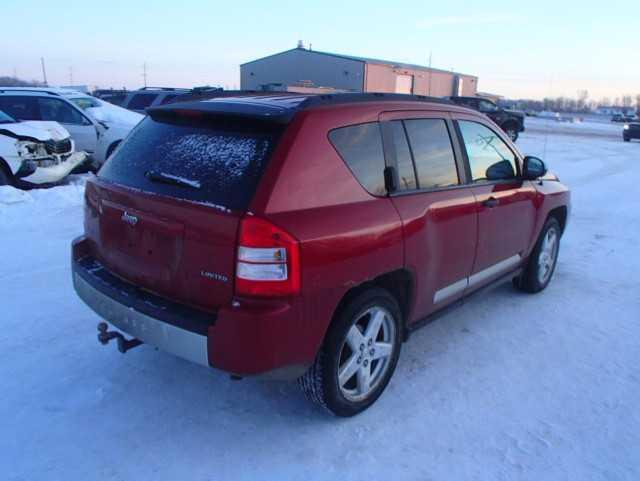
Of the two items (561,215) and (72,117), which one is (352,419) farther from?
(72,117)

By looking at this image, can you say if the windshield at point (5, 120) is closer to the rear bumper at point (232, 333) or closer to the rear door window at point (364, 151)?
the rear bumper at point (232, 333)

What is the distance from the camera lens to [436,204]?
11.5 feet

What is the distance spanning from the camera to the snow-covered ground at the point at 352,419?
2.80 metres

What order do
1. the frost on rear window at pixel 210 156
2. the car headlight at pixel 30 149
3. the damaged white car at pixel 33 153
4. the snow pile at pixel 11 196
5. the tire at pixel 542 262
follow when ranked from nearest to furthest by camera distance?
the frost on rear window at pixel 210 156
the tire at pixel 542 262
the snow pile at pixel 11 196
the damaged white car at pixel 33 153
the car headlight at pixel 30 149

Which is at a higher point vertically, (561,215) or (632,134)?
(561,215)

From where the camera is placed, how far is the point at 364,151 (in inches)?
123

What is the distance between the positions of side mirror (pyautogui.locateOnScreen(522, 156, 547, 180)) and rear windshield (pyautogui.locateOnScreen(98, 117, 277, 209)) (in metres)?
2.59

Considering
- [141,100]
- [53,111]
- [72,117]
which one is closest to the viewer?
[53,111]

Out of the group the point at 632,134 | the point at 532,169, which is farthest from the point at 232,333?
the point at 632,134

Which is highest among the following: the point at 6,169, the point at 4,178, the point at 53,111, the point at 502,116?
the point at 53,111

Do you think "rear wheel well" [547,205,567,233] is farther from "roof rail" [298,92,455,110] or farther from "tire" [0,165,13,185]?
"tire" [0,165,13,185]

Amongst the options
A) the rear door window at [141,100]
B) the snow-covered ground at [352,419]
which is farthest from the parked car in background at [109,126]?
the snow-covered ground at [352,419]

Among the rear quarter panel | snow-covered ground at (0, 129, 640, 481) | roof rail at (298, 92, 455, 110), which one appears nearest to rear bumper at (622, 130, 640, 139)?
snow-covered ground at (0, 129, 640, 481)

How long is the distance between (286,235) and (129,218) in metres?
0.99
